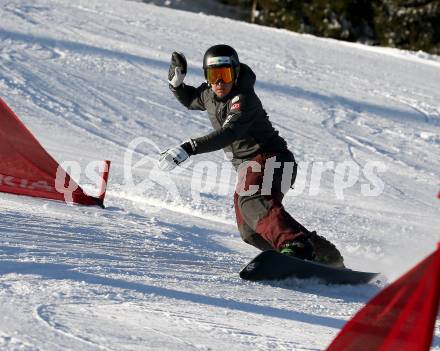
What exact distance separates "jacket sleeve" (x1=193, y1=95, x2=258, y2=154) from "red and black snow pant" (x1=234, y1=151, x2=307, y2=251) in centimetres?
29

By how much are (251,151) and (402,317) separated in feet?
9.95

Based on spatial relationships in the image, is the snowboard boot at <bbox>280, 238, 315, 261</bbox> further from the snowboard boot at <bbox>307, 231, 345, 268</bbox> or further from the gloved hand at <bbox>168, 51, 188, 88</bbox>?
the gloved hand at <bbox>168, 51, 188, 88</bbox>

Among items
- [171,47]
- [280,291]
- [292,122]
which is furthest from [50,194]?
[171,47]

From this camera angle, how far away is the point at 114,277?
449 centimetres

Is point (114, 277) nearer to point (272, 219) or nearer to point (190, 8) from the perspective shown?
point (272, 219)

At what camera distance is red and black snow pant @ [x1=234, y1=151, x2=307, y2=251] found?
5332 millimetres

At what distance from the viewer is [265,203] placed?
216 inches

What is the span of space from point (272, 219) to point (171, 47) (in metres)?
9.84

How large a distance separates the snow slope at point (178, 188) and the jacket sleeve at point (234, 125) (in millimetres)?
783

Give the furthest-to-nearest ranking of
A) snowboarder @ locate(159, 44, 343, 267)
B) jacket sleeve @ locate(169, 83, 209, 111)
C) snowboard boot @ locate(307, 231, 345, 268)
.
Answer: jacket sleeve @ locate(169, 83, 209, 111), snowboard boot @ locate(307, 231, 345, 268), snowboarder @ locate(159, 44, 343, 267)

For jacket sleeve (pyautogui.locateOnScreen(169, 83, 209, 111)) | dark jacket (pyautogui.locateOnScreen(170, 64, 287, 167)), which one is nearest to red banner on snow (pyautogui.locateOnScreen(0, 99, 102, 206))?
jacket sleeve (pyautogui.locateOnScreen(169, 83, 209, 111))

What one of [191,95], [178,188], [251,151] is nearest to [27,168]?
[191,95]

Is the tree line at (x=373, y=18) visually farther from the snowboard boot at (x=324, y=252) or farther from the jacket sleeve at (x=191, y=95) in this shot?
the snowboard boot at (x=324, y=252)

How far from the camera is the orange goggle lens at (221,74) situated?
17.8 ft
